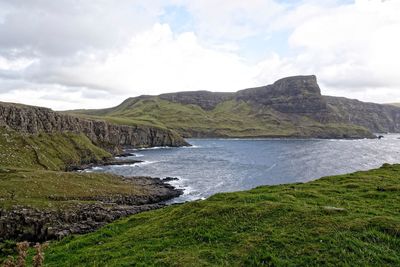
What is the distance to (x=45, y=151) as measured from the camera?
119375 millimetres

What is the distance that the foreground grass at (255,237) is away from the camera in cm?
2075

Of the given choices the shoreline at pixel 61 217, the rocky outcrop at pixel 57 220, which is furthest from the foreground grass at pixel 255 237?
the shoreline at pixel 61 217

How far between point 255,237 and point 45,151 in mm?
112477

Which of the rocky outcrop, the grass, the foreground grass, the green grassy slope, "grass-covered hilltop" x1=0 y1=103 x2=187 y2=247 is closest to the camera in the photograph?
the foreground grass

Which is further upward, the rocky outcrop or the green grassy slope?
the green grassy slope

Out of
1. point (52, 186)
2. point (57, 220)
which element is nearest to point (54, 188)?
point (52, 186)

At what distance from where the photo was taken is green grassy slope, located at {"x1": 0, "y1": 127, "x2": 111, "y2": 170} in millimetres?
98250

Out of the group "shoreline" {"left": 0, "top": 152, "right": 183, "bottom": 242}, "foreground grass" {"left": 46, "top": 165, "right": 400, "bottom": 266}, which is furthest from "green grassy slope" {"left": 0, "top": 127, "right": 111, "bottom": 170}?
"foreground grass" {"left": 46, "top": 165, "right": 400, "bottom": 266}

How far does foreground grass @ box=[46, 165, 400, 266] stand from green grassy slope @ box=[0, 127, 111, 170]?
72154mm

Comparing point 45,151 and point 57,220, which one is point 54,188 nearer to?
point 57,220

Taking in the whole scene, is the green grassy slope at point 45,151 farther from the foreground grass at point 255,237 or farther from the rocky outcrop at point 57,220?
the foreground grass at point 255,237

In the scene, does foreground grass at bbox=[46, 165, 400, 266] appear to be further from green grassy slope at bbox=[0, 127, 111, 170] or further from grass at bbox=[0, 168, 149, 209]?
green grassy slope at bbox=[0, 127, 111, 170]

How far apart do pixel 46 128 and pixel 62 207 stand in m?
92.3

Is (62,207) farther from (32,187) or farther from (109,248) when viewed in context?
(109,248)
